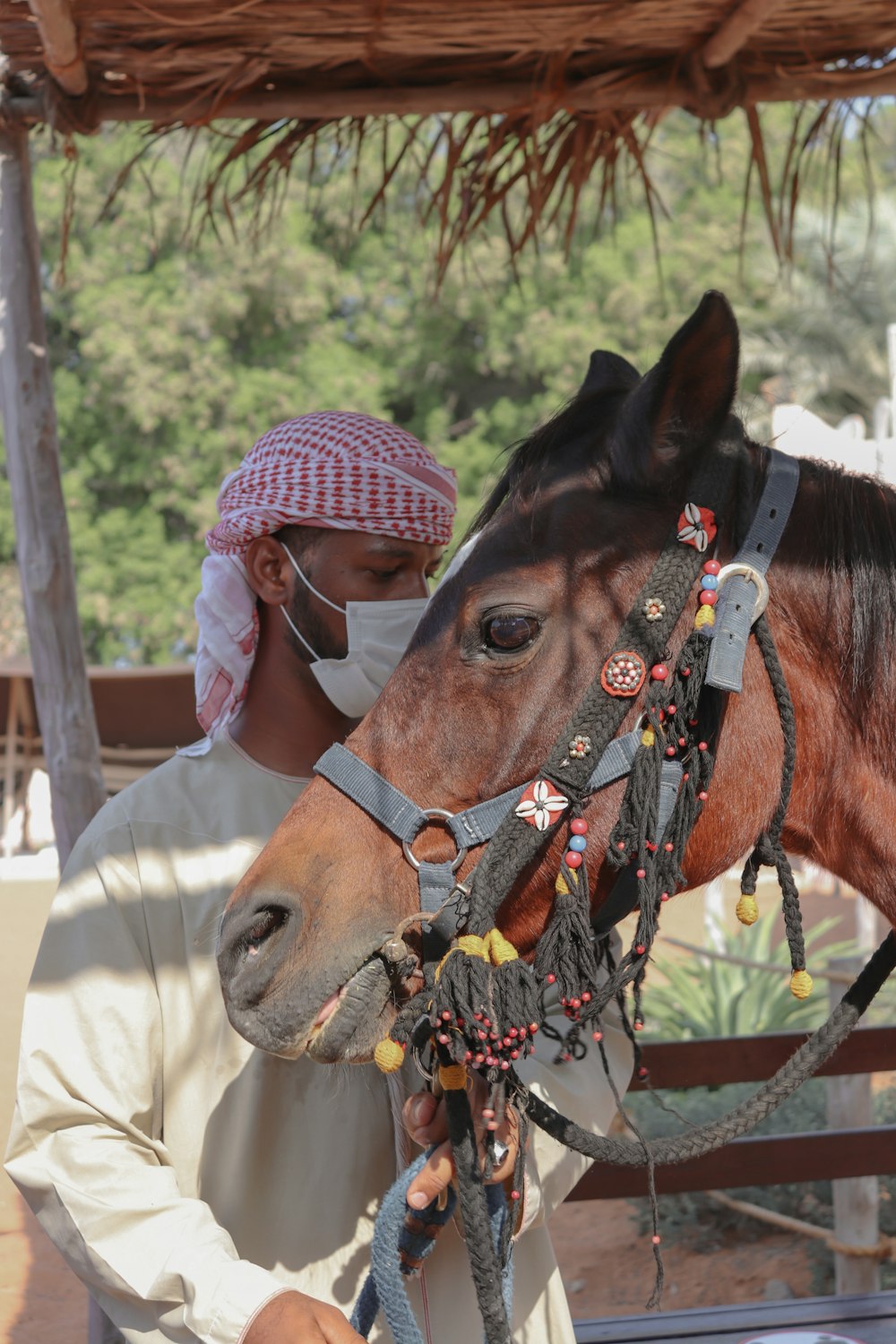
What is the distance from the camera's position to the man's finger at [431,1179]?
1652 mm

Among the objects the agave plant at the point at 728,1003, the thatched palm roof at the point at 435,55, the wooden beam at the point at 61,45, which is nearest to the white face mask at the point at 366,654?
the thatched palm roof at the point at 435,55

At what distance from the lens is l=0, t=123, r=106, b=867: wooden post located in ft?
10.5

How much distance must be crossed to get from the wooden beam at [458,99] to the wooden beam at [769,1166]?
2733 mm

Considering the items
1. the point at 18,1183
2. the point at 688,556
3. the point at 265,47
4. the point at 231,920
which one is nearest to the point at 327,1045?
the point at 231,920

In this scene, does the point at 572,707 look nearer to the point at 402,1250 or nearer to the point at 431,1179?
the point at 431,1179

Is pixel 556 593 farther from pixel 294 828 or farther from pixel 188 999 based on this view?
pixel 188 999

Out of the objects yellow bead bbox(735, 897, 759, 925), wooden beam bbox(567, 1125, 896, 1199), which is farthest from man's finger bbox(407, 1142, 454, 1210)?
wooden beam bbox(567, 1125, 896, 1199)

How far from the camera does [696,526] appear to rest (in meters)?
Result: 1.60

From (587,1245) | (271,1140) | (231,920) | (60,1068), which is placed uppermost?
(231,920)

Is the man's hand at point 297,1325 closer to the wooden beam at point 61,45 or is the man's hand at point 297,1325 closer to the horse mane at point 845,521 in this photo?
the horse mane at point 845,521

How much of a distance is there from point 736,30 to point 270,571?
144cm

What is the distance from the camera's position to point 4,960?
7.25 m

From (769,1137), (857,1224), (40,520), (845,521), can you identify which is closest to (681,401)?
(845,521)

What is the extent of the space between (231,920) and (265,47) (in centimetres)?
186
